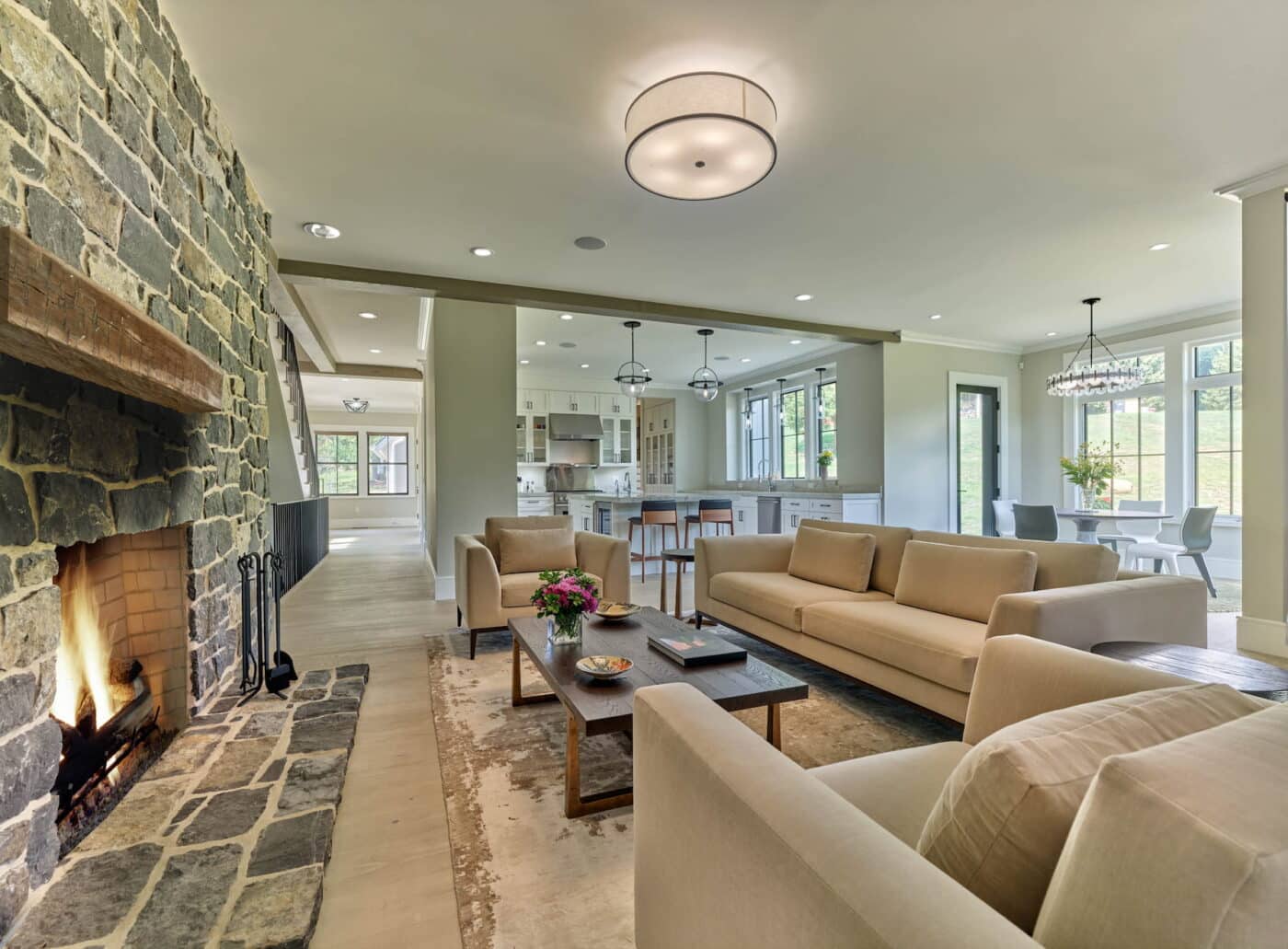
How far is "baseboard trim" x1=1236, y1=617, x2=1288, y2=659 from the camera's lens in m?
3.49

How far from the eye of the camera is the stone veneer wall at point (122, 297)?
138cm

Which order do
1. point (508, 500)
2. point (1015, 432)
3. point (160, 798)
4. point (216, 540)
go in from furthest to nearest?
1. point (1015, 432)
2. point (508, 500)
3. point (216, 540)
4. point (160, 798)

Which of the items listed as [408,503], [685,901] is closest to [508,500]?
[685,901]

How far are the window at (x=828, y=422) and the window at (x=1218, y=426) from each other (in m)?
3.62

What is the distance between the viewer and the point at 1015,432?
778cm

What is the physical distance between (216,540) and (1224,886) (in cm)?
312

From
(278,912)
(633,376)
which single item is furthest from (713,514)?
(278,912)

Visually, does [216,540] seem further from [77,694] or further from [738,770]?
[738,770]

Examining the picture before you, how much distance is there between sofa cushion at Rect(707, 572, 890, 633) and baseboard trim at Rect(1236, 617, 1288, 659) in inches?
88.1

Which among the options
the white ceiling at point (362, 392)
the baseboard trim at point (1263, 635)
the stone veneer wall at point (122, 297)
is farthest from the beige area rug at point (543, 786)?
the white ceiling at point (362, 392)

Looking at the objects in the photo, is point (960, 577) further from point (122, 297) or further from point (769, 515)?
point (769, 515)

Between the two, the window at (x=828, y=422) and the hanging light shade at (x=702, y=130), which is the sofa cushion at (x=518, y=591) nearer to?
the hanging light shade at (x=702, y=130)

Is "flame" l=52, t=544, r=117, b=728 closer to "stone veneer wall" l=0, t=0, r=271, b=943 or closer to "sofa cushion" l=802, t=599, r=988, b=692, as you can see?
"stone veneer wall" l=0, t=0, r=271, b=943

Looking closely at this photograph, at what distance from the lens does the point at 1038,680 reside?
1505mm
